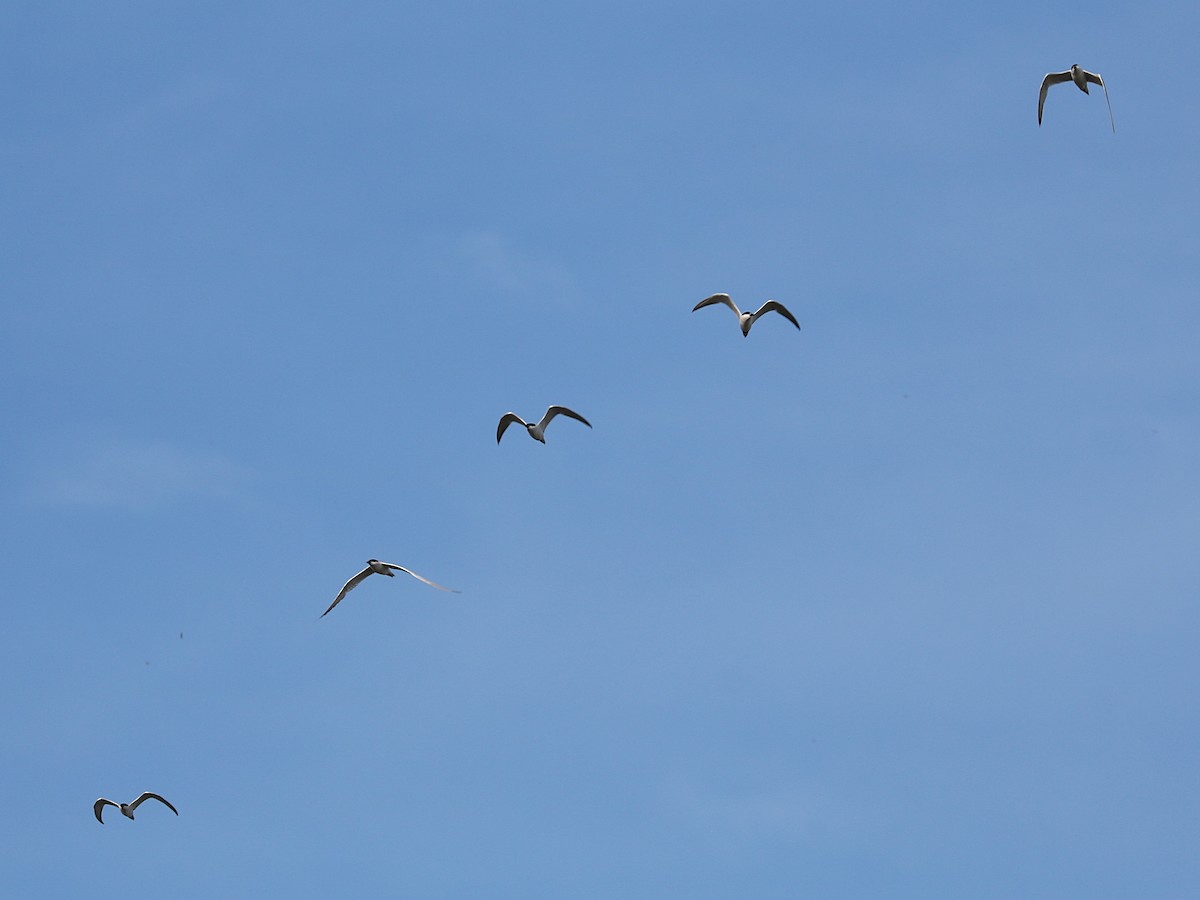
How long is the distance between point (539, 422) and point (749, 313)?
26.8 feet

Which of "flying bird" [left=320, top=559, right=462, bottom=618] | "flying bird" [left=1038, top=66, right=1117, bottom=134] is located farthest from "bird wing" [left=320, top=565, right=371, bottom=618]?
"flying bird" [left=1038, top=66, right=1117, bottom=134]

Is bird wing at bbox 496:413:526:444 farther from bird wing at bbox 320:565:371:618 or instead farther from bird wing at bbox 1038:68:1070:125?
bird wing at bbox 1038:68:1070:125

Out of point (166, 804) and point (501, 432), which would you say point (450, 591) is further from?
point (166, 804)

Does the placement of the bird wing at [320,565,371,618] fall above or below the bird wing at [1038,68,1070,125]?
below

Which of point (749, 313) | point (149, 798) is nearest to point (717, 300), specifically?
point (749, 313)

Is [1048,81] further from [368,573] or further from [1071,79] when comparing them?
[368,573]

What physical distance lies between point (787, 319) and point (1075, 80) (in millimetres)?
13390

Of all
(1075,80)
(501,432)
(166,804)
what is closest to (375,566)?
(501,432)

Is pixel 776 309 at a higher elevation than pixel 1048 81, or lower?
lower

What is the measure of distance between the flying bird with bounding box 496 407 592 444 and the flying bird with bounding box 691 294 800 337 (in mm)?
5567

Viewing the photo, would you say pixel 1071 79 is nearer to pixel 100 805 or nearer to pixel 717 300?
pixel 717 300

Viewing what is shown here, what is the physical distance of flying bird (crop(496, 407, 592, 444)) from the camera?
6319cm

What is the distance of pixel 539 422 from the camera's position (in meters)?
63.7

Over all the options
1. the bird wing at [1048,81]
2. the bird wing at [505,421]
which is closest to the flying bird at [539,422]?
the bird wing at [505,421]
